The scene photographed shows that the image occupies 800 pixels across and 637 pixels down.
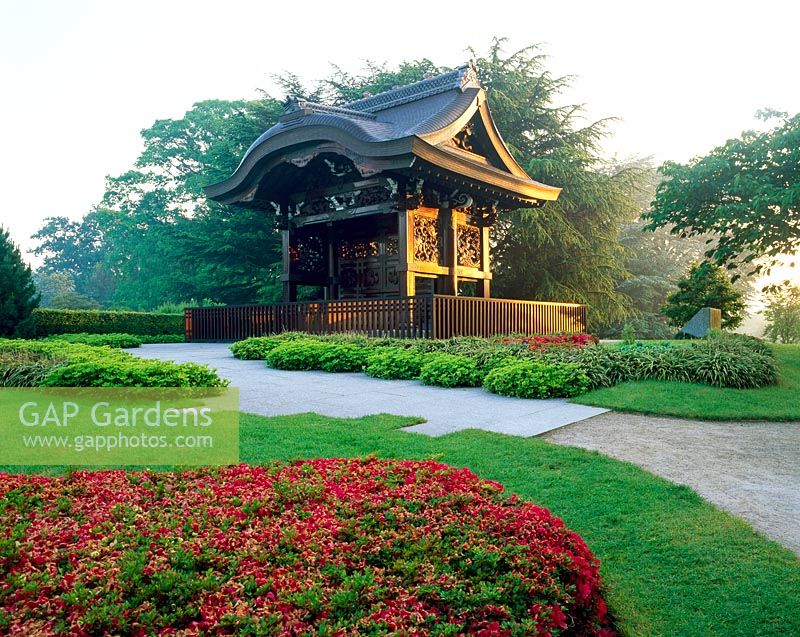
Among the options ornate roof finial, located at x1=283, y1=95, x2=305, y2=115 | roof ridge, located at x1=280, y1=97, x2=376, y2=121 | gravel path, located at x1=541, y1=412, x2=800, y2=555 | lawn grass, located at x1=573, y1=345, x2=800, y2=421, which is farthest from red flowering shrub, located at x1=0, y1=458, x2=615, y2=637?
ornate roof finial, located at x1=283, y1=95, x2=305, y2=115

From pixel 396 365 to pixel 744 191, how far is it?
28.6ft

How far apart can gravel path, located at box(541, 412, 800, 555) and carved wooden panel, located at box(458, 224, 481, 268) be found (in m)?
9.89

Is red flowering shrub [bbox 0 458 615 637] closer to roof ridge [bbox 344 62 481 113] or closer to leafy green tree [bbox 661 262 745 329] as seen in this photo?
roof ridge [bbox 344 62 481 113]

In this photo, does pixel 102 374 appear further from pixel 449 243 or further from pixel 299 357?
pixel 449 243

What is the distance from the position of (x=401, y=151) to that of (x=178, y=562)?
11147 mm

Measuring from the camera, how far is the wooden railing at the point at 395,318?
12.8 meters

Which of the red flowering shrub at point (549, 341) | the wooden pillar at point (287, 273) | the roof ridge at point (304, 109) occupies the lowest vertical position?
the red flowering shrub at point (549, 341)

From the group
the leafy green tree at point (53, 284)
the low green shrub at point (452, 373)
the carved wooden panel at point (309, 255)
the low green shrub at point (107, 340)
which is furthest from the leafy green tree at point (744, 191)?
the leafy green tree at point (53, 284)

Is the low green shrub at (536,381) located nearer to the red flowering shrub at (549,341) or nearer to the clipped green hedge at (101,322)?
the red flowering shrub at (549,341)

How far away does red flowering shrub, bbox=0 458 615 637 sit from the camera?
194 centimetres

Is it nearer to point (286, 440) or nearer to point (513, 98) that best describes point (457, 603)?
point (286, 440)

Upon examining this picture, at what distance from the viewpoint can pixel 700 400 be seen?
7406 millimetres

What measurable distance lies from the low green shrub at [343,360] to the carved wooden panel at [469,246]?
6.48 meters

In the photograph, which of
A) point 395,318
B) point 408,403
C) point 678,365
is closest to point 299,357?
point 395,318
